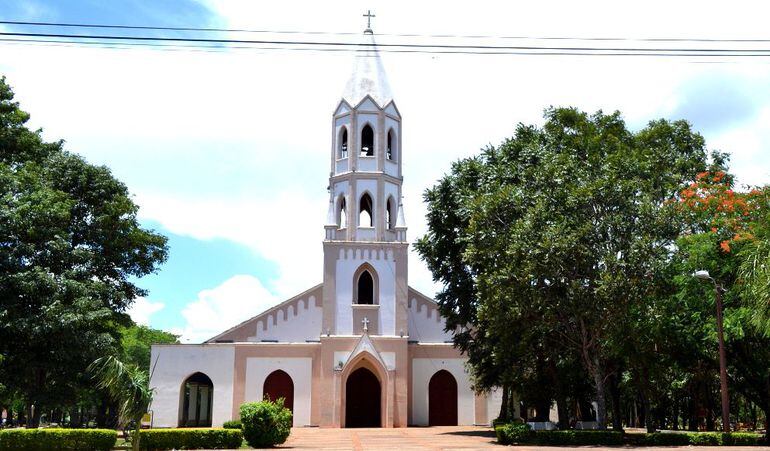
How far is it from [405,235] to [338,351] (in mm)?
7083

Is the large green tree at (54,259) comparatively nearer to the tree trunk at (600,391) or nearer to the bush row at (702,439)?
the tree trunk at (600,391)

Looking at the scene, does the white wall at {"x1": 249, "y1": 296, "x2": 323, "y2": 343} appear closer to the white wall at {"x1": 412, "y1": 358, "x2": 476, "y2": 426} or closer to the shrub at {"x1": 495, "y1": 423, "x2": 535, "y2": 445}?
the white wall at {"x1": 412, "y1": 358, "x2": 476, "y2": 426}

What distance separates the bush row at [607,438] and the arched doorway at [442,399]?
14.4 meters

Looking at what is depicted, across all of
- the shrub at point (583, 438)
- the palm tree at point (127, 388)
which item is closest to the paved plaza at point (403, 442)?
the shrub at point (583, 438)

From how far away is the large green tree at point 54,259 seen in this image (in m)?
26.0

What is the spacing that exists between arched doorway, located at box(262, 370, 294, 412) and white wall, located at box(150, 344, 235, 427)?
1.93 metres

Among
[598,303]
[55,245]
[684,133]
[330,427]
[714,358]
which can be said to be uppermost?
[684,133]

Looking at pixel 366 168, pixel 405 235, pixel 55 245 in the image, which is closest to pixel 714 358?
pixel 405 235

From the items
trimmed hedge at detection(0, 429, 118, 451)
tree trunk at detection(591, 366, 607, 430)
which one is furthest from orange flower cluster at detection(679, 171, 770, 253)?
trimmed hedge at detection(0, 429, 118, 451)

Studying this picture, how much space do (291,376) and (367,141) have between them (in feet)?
44.3

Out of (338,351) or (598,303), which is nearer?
A: (598,303)

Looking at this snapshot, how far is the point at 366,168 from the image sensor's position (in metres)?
40.5

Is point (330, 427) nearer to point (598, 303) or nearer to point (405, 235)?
point (405, 235)

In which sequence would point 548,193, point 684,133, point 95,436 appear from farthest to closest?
point 684,133 < point 548,193 < point 95,436
